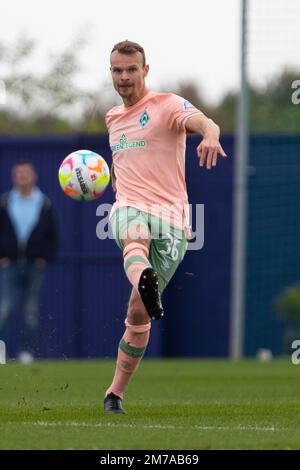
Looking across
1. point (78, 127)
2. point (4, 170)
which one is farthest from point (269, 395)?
point (78, 127)

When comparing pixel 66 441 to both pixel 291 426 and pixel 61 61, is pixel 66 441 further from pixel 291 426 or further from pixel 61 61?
pixel 61 61

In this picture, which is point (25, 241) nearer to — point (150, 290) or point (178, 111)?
point (178, 111)

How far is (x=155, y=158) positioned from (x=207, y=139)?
789mm

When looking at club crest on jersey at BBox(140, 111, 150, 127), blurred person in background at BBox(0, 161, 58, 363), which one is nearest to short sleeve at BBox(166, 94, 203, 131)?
club crest on jersey at BBox(140, 111, 150, 127)

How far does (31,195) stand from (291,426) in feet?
30.4

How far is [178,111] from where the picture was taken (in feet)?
28.1

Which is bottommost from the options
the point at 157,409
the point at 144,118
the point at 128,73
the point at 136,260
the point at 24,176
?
the point at 157,409

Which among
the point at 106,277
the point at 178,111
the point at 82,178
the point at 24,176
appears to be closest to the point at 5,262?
the point at 24,176

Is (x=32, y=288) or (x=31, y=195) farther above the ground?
(x=31, y=195)

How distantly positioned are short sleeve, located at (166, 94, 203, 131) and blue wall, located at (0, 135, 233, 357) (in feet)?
31.1

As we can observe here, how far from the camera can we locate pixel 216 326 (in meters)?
18.5

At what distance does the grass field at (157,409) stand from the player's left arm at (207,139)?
143 centimetres

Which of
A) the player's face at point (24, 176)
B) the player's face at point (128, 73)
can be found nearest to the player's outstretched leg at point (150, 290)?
the player's face at point (128, 73)

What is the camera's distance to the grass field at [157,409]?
272 inches
